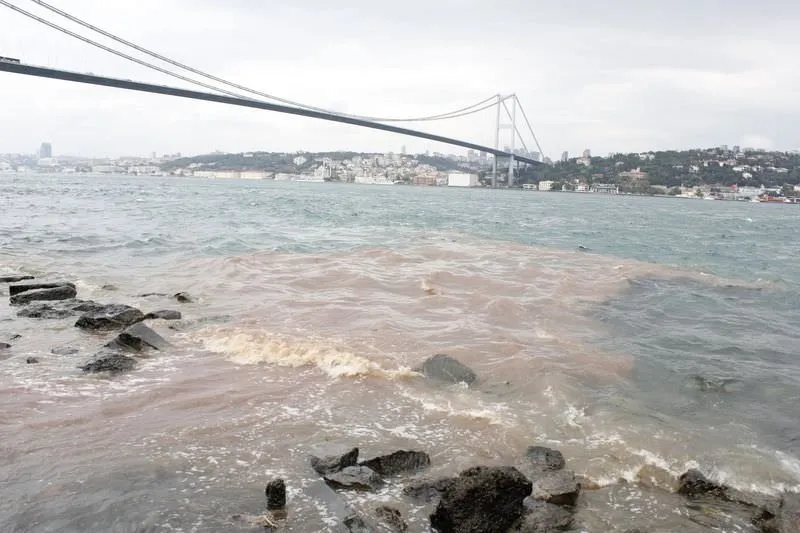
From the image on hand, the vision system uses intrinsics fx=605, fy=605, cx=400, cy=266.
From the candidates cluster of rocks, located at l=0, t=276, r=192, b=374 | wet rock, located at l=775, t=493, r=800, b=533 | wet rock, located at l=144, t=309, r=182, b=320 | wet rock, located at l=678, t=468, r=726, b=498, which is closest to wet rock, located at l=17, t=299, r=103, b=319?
cluster of rocks, located at l=0, t=276, r=192, b=374

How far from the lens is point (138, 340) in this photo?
5.29 metres

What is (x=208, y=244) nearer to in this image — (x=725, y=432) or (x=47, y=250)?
(x=47, y=250)

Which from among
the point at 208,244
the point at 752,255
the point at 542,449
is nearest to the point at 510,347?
the point at 542,449

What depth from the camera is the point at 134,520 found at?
2609mm

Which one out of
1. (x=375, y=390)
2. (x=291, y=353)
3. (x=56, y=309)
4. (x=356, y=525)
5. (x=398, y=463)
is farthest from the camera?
(x=56, y=309)

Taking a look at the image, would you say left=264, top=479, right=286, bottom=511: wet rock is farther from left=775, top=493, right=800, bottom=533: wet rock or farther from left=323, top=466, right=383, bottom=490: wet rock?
left=775, top=493, right=800, bottom=533: wet rock

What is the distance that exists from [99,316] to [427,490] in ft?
14.4

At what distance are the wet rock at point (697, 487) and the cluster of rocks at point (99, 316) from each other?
396 centimetres

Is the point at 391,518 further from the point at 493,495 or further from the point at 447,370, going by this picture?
the point at 447,370

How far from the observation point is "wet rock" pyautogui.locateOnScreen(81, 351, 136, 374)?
4621 millimetres

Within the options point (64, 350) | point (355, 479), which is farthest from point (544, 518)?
point (64, 350)

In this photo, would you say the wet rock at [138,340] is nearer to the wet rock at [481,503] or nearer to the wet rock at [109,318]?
the wet rock at [109,318]

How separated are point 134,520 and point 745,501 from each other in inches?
120

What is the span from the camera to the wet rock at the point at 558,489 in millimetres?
3049
